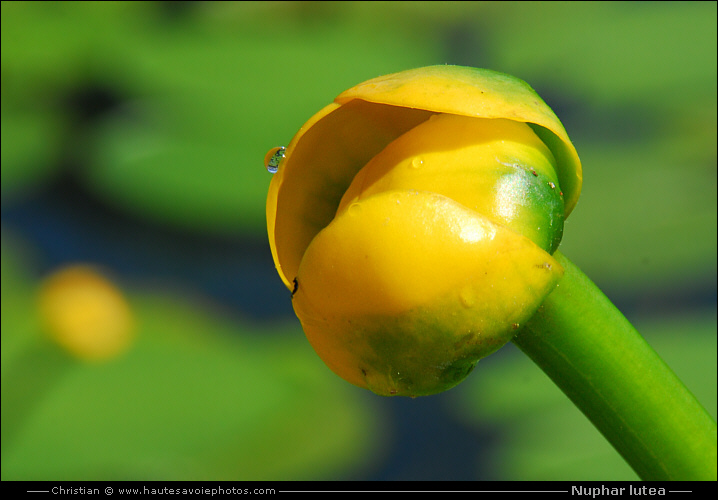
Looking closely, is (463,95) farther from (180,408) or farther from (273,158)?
(180,408)

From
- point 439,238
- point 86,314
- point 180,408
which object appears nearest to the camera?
point 439,238

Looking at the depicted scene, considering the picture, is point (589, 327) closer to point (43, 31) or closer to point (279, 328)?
point (279, 328)

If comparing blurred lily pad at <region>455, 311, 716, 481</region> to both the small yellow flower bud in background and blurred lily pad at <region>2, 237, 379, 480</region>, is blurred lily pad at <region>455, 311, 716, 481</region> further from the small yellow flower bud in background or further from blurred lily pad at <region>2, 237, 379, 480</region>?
the small yellow flower bud in background

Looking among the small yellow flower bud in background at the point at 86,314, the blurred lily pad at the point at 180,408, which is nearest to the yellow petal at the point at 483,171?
the blurred lily pad at the point at 180,408

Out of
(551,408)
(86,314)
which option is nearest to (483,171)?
(551,408)

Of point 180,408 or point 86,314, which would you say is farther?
point 86,314
